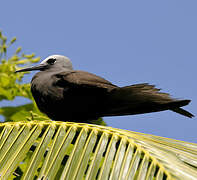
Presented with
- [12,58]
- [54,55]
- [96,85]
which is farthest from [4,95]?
[96,85]

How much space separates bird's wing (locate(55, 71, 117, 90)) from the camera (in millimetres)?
3101

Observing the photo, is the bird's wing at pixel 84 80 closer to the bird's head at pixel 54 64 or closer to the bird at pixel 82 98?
the bird at pixel 82 98

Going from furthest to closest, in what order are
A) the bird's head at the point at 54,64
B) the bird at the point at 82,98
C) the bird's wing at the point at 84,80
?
the bird's head at the point at 54,64 < the bird's wing at the point at 84,80 < the bird at the point at 82,98

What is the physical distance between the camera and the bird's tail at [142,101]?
2.48 metres

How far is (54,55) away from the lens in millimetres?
4363

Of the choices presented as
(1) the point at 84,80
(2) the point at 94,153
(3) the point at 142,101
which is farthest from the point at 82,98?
(2) the point at 94,153

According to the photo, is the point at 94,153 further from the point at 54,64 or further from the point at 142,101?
the point at 54,64

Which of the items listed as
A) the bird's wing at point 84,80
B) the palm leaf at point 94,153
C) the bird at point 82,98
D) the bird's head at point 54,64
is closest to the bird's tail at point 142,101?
the bird at point 82,98

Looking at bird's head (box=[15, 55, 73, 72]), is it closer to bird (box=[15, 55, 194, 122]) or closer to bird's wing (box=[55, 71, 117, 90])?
bird (box=[15, 55, 194, 122])

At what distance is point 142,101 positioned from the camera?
2.67 m

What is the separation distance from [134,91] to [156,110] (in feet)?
1.05

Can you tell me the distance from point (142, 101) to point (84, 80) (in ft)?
2.29

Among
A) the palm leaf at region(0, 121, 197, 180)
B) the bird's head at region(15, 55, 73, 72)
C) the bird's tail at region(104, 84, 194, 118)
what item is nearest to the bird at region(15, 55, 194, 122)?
the bird's tail at region(104, 84, 194, 118)

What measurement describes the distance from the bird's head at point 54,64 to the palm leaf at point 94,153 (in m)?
1.89
